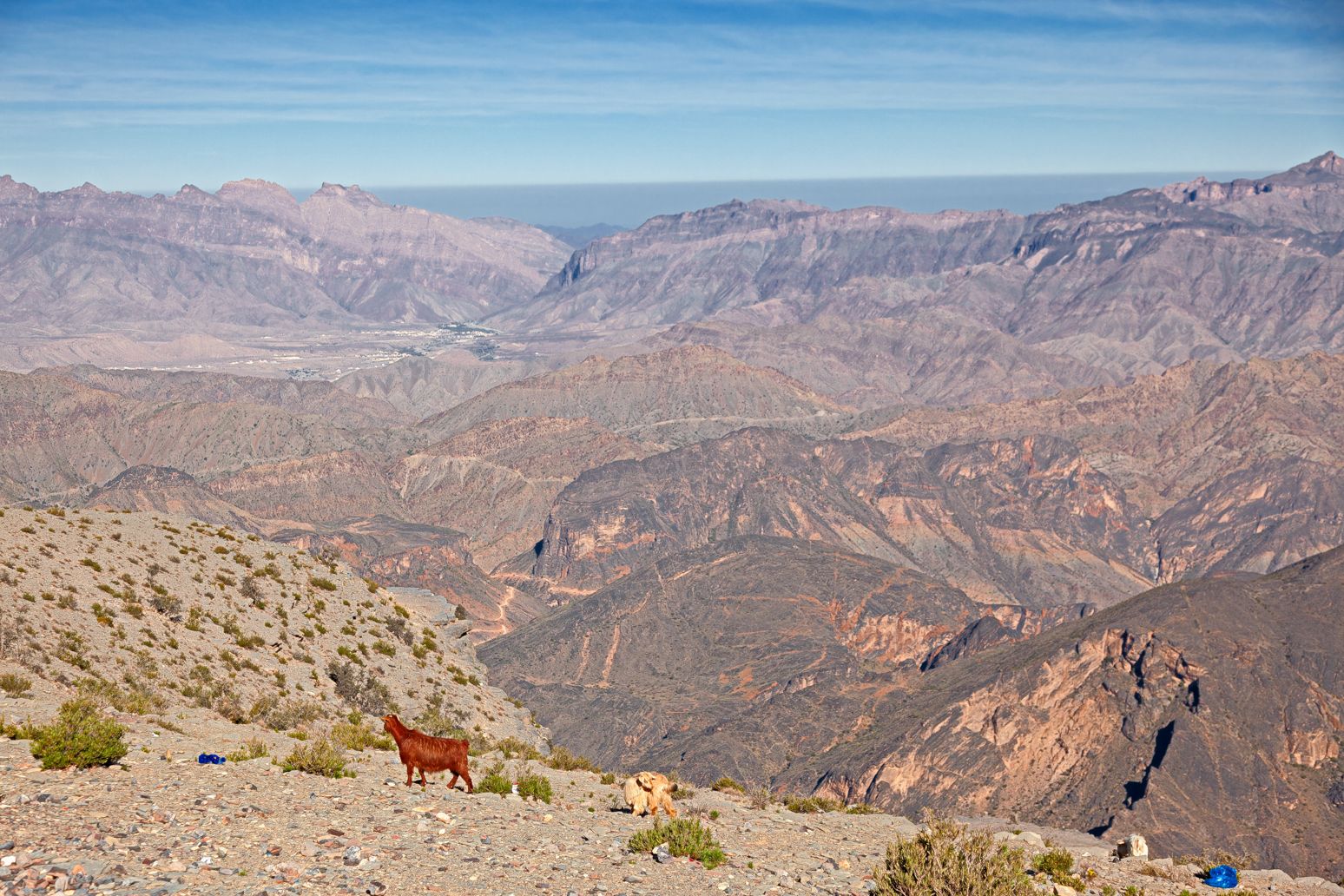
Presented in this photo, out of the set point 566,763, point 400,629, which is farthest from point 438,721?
point 400,629

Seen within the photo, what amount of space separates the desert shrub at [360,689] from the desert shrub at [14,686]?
400 inches

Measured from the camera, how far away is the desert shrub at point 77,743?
2112cm

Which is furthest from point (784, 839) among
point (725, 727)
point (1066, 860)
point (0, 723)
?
point (725, 727)

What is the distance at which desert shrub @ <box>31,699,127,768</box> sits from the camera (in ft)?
69.3

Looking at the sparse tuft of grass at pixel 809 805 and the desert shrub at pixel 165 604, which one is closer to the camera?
the sparse tuft of grass at pixel 809 805

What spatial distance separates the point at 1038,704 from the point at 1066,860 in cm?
9037

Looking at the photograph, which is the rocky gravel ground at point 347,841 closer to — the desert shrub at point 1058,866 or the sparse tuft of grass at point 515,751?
the desert shrub at point 1058,866

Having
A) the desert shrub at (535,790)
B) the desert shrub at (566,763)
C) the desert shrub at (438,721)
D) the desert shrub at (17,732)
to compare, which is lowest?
the desert shrub at (438,721)

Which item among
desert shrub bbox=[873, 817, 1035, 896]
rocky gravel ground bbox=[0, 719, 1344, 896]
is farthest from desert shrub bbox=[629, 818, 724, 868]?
desert shrub bbox=[873, 817, 1035, 896]

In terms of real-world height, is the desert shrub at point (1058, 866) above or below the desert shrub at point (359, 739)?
below

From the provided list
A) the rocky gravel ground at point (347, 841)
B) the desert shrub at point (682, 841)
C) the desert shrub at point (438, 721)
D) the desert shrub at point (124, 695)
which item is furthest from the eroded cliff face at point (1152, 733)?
the desert shrub at point (682, 841)

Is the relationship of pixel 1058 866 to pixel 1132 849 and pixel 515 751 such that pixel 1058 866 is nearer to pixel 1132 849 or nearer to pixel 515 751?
pixel 1132 849

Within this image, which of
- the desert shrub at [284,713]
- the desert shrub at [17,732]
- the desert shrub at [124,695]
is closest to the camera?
the desert shrub at [17,732]

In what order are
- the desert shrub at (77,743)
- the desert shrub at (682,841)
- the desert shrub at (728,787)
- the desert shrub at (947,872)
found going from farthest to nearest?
the desert shrub at (728,787) → the desert shrub at (682,841) → the desert shrub at (77,743) → the desert shrub at (947,872)
